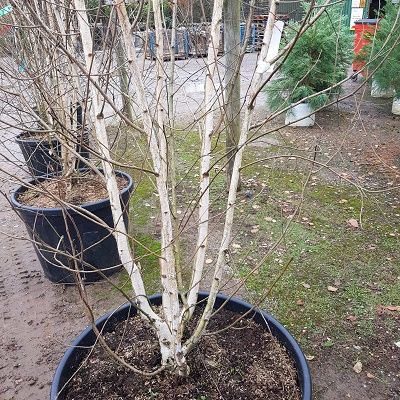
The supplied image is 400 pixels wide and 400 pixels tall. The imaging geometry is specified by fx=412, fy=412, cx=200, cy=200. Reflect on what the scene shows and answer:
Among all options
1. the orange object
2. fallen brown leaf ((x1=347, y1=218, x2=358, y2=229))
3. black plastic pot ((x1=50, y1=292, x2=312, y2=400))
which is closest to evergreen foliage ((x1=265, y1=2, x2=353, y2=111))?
the orange object

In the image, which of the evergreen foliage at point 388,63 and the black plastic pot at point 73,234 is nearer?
the black plastic pot at point 73,234

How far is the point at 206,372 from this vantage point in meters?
1.76

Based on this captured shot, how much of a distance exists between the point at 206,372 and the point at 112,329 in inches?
20.8

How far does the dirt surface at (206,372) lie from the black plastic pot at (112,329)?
0.12ft

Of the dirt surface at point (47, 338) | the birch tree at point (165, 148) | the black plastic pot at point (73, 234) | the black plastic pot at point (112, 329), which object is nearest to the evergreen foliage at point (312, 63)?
the dirt surface at point (47, 338)

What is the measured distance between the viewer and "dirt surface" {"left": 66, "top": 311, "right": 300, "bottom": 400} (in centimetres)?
166

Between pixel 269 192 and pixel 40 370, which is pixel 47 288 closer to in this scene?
pixel 40 370

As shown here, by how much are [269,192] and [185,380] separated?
2.73m

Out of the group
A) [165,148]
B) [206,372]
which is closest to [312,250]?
[206,372]

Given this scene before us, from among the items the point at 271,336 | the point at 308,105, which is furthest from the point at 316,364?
the point at 308,105

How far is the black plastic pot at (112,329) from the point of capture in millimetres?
1584

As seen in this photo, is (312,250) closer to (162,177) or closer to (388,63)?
(162,177)

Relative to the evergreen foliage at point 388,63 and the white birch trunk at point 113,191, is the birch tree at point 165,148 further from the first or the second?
the evergreen foliage at point 388,63

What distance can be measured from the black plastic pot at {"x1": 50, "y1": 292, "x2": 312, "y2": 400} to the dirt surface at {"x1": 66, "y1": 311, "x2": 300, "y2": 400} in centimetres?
4
